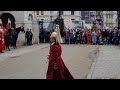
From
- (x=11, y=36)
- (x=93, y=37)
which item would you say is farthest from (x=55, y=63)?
(x=93, y=37)

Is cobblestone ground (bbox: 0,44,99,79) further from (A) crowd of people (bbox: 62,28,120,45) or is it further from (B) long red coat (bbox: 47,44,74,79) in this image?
(A) crowd of people (bbox: 62,28,120,45)

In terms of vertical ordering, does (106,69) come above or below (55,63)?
below

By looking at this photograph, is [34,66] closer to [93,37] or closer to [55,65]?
[55,65]

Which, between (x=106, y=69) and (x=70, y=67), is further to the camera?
(x=70, y=67)

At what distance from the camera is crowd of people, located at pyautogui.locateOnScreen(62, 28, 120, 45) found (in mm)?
31481

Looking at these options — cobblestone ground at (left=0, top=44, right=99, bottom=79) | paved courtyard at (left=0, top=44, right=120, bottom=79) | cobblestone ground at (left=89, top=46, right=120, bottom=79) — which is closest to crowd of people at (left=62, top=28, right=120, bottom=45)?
cobblestone ground at (left=0, top=44, right=99, bottom=79)

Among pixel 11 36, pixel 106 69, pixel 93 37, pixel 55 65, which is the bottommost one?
pixel 93 37

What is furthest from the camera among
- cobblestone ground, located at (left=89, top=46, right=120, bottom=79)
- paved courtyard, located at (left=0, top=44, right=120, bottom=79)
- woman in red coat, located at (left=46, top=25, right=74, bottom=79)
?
paved courtyard, located at (left=0, top=44, right=120, bottom=79)

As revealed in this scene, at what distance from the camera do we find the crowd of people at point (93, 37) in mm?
31481

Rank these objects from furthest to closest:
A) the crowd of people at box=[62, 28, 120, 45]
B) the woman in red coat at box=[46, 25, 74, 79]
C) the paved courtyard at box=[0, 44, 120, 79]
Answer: the crowd of people at box=[62, 28, 120, 45] → the paved courtyard at box=[0, 44, 120, 79] → the woman in red coat at box=[46, 25, 74, 79]

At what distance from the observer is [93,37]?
3228 centimetres

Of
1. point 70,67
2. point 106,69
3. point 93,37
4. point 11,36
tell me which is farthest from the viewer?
point 93,37
